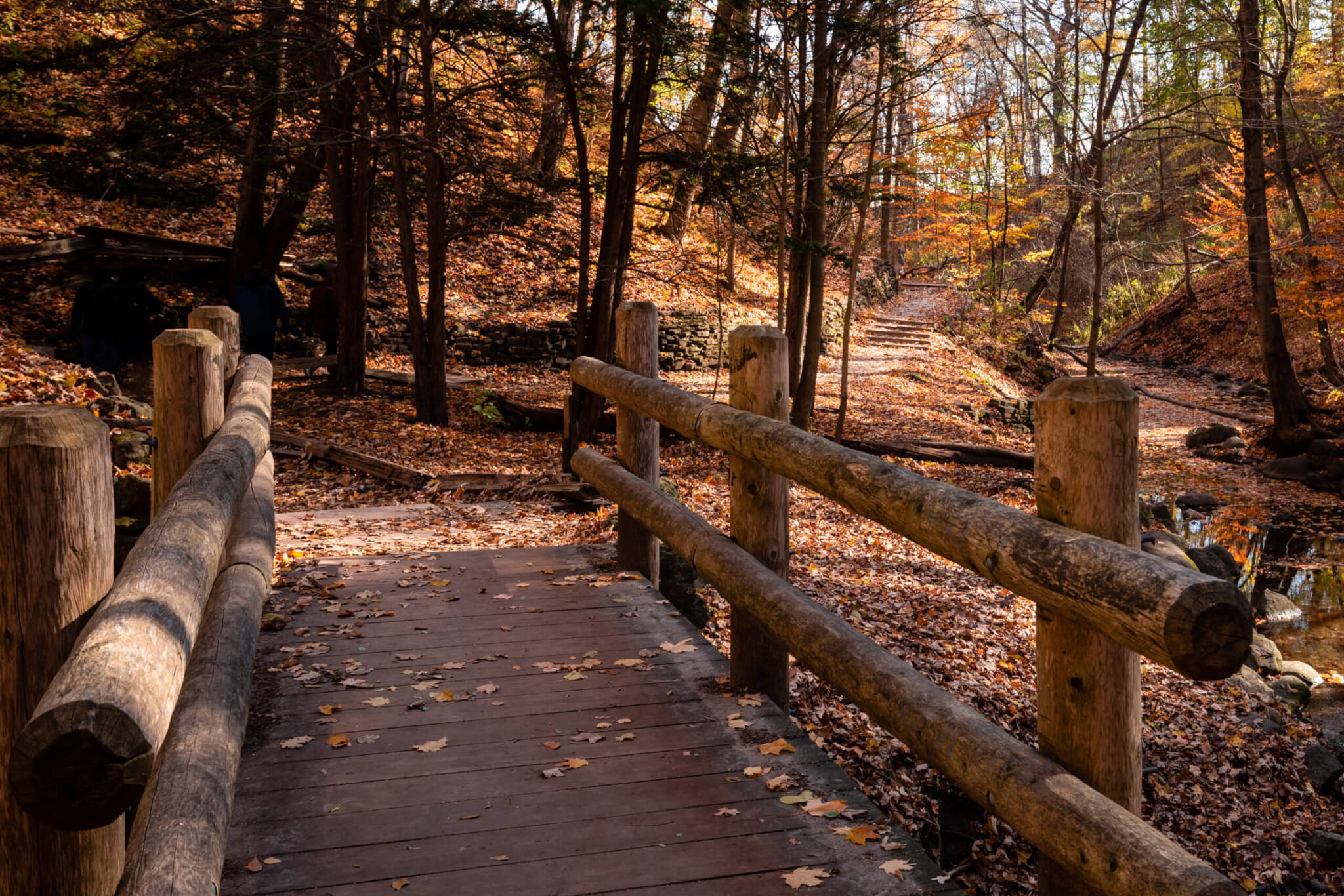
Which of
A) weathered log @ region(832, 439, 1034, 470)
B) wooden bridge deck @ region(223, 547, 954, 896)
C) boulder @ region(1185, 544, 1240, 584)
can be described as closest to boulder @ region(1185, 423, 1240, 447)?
weathered log @ region(832, 439, 1034, 470)

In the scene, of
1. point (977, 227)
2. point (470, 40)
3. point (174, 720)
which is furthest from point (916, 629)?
point (977, 227)

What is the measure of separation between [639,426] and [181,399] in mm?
2471

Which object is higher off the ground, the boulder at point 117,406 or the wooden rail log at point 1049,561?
the wooden rail log at point 1049,561

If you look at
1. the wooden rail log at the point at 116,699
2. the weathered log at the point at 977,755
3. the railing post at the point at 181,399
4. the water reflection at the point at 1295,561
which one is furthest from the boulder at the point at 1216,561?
the wooden rail log at the point at 116,699

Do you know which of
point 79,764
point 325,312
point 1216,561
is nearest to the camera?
point 79,764

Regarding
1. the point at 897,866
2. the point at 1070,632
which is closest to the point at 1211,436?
the point at 897,866

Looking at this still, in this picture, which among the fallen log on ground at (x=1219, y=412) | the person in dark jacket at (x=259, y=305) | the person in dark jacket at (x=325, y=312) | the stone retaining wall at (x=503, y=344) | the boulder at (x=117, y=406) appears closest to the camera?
the boulder at (x=117, y=406)

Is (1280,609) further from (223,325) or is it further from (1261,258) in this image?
(223,325)

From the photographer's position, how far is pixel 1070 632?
2.39 meters

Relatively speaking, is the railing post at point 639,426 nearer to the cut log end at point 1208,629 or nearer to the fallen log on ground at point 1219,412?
the cut log end at point 1208,629

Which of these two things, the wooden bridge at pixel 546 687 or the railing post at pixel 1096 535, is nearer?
the wooden bridge at pixel 546 687

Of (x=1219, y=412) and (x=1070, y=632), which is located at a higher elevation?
(x=1070, y=632)

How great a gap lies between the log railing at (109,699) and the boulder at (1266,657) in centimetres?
942

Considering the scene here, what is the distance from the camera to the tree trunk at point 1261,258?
52.0 feet
